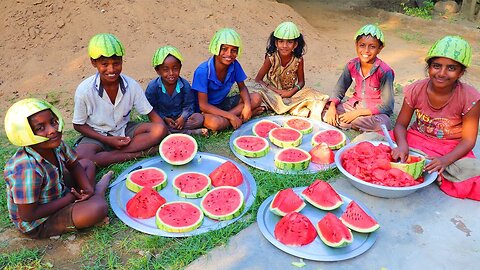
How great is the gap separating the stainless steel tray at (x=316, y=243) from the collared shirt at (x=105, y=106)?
1.77 meters

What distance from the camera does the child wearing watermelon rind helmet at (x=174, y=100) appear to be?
448 centimetres

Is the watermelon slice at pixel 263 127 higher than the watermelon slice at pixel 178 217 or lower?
higher

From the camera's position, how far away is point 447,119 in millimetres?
3900

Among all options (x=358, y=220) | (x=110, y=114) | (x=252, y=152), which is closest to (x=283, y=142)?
(x=252, y=152)

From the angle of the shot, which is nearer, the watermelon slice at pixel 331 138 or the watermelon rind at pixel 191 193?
the watermelon rind at pixel 191 193

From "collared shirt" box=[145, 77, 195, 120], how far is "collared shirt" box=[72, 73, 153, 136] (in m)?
0.36

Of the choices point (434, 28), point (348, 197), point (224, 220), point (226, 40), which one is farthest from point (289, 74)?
point (434, 28)

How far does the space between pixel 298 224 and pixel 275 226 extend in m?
0.24

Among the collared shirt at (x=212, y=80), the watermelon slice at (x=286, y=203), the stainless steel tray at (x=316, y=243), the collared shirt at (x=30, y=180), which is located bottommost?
the stainless steel tray at (x=316, y=243)

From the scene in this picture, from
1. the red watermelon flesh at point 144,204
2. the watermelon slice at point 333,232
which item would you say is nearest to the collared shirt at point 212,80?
the red watermelon flesh at point 144,204

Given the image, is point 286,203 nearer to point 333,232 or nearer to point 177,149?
point 333,232

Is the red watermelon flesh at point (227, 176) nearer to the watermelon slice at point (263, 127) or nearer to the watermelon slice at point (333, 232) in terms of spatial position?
the watermelon slice at point (333, 232)

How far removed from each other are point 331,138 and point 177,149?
5.73 ft

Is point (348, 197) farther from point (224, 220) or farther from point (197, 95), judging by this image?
point (197, 95)
